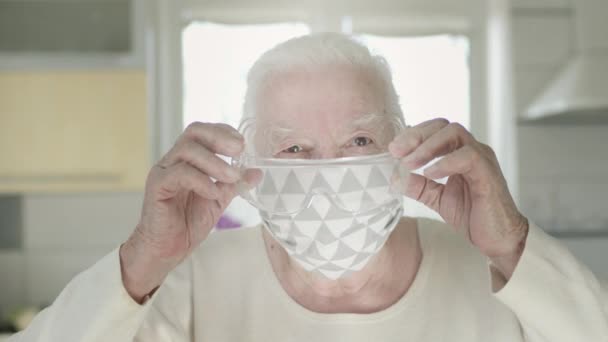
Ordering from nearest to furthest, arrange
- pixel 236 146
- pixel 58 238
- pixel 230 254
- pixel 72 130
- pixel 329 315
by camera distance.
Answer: pixel 236 146
pixel 329 315
pixel 230 254
pixel 72 130
pixel 58 238

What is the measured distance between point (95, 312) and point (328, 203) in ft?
1.10

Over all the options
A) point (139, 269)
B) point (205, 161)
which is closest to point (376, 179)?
point (205, 161)

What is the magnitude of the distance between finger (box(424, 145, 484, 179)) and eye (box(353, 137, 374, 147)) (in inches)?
4.7

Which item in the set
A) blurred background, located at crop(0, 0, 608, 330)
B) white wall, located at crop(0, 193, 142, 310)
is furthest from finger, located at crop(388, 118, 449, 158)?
white wall, located at crop(0, 193, 142, 310)

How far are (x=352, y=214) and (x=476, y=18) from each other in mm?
2499

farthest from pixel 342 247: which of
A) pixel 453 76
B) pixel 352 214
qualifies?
pixel 453 76

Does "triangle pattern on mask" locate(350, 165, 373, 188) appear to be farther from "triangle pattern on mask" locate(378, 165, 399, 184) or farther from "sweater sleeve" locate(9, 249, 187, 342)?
"sweater sleeve" locate(9, 249, 187, 342)

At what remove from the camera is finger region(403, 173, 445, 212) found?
2.98ft

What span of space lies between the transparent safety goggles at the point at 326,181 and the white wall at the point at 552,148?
2.35m

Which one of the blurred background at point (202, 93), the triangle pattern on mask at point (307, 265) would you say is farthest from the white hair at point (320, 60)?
the blurred background at point (202, 93)

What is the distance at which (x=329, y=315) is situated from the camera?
39.7 inches

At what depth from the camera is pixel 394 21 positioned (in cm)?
312

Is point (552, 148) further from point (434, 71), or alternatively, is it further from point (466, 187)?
point (466, 187)

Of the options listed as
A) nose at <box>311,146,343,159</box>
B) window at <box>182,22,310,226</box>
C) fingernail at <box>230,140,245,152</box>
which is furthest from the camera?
window at <box>182,22,310,226</box>
